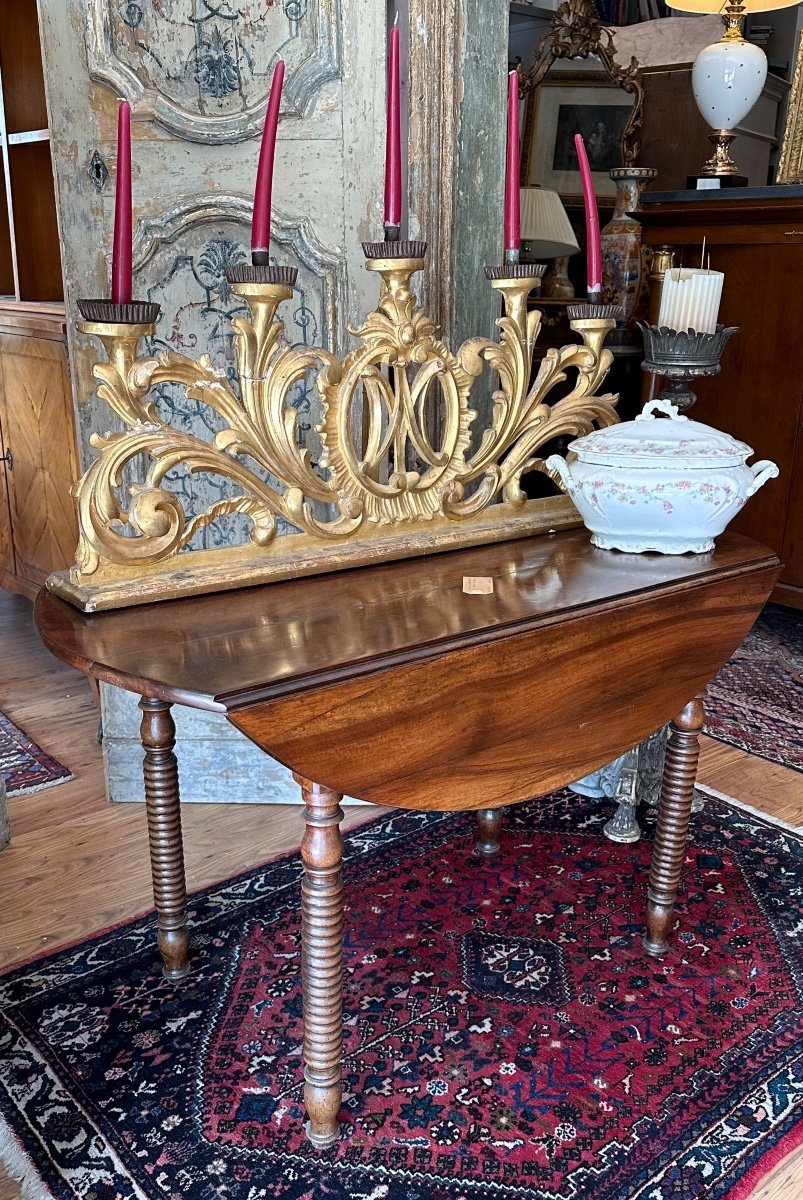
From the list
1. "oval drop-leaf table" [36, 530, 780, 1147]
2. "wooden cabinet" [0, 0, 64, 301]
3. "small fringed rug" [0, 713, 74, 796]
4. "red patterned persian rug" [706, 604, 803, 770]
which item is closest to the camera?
"oval drop-leaf table" [36, 530, 780, 1147]

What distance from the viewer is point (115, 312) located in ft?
3.74

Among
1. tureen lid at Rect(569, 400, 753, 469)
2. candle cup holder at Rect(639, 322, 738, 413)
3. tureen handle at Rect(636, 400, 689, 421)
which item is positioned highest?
candle cup holder at Rect(639, 322, 738, 413)

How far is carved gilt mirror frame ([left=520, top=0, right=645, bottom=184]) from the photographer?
3998mm

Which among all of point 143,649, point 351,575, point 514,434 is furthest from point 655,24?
point 143,649

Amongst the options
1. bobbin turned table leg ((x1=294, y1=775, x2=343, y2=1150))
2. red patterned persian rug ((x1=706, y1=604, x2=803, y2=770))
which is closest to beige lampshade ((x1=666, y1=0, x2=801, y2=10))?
red patterned persian rug ((x1=706, y1=604, x2=803, y2=770))

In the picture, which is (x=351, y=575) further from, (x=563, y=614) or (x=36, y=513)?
(x=36, y=513)

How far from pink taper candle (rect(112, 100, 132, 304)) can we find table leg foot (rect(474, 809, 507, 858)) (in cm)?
122

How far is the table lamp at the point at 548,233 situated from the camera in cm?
378

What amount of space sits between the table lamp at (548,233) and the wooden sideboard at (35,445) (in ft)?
6.00

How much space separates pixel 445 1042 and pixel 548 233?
3.13 metres

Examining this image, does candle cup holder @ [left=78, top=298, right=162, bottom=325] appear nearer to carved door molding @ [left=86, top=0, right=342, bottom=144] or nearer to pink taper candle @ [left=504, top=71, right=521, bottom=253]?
pink taper candle @ [left=504, top=71, right=521, bottom=253]

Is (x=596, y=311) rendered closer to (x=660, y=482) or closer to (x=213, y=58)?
(x=660, y=482)

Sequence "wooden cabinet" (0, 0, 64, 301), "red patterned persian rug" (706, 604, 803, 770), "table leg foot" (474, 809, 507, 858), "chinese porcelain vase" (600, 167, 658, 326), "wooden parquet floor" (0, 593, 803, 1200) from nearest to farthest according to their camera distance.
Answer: "wooden parquet floor" (0, 593, 803, 1200), "table leg foot" (474, 809, 507, 858), "red patterned persian rug" (706, 604, 803, 770), "wooden cabinet" (0, 0, 64, 301), "chinese porcelain vase" (600, 167, 658, 326)

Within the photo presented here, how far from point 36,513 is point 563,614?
2.43 metres
